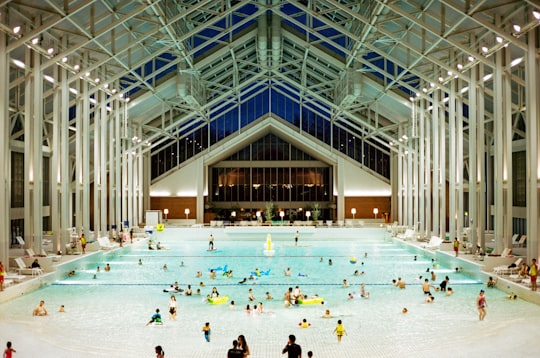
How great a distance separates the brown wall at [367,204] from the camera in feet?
140

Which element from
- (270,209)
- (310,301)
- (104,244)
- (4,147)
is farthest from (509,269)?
(270,209)

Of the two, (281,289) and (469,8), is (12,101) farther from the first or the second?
(469,8)

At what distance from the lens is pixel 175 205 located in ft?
141

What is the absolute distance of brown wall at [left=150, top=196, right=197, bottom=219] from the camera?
43.0 metres

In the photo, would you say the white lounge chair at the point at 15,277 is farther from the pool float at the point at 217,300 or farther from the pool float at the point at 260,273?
the pool float at the point at 260,273

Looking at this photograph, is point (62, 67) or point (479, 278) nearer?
Answer: point (479, 278)

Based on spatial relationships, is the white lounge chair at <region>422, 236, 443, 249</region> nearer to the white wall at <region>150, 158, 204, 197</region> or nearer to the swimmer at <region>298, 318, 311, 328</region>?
the swimmer at <region>298, 318, 311, 328</region>

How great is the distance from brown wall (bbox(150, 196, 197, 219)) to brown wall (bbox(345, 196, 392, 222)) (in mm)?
11637

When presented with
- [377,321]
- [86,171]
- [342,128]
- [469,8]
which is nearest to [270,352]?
[377,321]

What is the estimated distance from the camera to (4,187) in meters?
17.2

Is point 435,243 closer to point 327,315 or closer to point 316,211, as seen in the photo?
point 327,315

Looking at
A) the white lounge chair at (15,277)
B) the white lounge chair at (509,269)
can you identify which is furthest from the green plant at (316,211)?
the white lounge chair at (15,277)

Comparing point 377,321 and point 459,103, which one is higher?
point 459,103

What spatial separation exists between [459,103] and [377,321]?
46.0 ft
